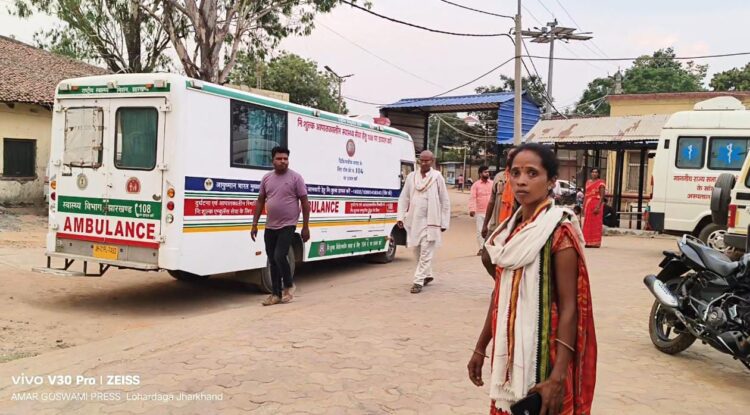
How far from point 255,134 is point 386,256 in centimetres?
448

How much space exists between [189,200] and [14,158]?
49.3 feet

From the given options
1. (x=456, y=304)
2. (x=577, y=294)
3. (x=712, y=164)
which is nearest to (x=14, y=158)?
(x=456, y=304)

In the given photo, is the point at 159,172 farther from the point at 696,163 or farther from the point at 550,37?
the point at 550,37

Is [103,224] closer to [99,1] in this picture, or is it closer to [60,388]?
[60,388]

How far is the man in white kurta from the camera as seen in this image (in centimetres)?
754

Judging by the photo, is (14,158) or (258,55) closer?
(14,158)

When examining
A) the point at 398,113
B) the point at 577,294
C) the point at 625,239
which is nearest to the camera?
the point at 577,294

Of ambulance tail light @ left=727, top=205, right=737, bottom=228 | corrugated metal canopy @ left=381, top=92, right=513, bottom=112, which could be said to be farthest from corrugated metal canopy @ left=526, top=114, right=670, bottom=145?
ambulance tail light @ left=727, top=205, right=737, bottom=228

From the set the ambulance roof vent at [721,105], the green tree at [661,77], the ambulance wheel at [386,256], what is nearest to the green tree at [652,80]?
the green tree at [661,77]

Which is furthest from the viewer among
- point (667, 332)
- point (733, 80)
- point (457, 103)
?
point (733, 80)

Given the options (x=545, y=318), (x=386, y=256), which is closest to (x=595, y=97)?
(x=386, y=256)

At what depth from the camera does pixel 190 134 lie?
650cm

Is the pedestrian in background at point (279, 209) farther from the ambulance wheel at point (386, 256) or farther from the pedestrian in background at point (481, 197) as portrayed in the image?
the pedestrian in background at point (481, 197)

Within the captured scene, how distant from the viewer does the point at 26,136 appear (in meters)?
18.7
